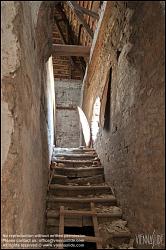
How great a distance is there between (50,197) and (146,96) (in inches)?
79.0

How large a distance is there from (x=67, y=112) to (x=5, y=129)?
7.30 metres

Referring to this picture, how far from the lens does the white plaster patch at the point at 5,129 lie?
1.50m

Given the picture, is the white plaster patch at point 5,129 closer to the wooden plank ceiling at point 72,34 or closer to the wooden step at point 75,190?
the wooden step at point 75,190

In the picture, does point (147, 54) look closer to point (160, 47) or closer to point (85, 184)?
point (160, 47)

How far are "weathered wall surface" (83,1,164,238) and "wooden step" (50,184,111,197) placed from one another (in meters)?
0.20

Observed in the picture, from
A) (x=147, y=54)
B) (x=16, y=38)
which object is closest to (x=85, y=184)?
(x=147, y=54)

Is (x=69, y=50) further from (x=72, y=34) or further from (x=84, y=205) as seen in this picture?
(x=72, y=34)

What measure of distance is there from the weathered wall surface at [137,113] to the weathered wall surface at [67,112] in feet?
14.6

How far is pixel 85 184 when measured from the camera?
4.06m

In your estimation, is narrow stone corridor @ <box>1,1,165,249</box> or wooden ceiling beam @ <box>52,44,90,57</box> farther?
wooden ceiling beam @ <box>52,44,90,57</box>

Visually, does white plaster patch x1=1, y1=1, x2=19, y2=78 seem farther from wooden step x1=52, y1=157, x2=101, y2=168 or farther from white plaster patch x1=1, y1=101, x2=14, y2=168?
wooden step x1=52, y1=157, x2=101, y2=168

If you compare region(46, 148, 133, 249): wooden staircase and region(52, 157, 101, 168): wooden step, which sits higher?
region(52, 157, 101, 168): wooden step

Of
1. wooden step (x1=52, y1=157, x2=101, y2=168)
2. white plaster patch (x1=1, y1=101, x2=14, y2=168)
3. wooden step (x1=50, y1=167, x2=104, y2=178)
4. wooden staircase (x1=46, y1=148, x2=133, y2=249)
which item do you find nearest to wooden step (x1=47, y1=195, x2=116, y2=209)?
wooden staircase (x1=46, y1=148, x2=133, y2=249)

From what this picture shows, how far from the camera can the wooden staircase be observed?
2643 mm
